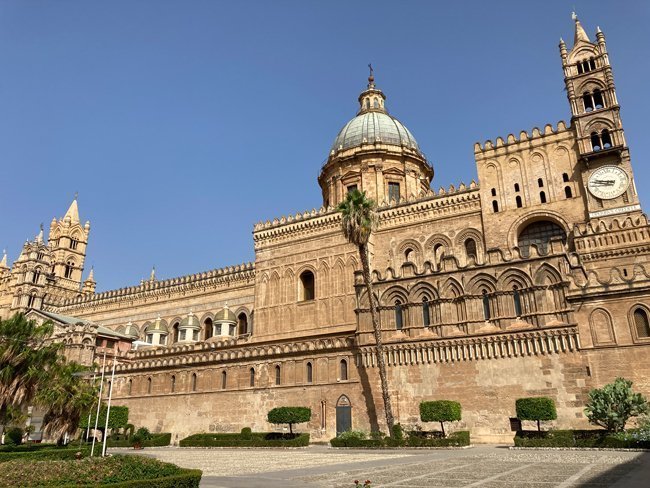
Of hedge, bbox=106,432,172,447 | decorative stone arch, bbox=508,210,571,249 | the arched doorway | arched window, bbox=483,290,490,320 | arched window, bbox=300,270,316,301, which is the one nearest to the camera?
arched window, bbox=483,290,490,320

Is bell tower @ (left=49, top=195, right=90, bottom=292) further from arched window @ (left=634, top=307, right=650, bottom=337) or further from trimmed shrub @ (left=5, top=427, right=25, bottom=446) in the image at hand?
arched window @ (left=634, top=307, right=650, bottom=337)

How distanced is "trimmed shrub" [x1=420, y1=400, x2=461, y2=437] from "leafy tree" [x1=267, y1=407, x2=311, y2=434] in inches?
268

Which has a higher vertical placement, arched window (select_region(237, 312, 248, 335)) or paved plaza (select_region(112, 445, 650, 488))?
arched window (select_region(237, 312, 248, 335))

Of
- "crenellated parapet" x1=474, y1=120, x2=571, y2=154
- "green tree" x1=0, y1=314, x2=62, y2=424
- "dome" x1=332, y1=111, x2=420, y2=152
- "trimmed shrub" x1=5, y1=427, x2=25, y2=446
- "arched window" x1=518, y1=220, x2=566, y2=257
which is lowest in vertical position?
"trimmed shrub" x1=5, y1=427, x2=25, y2=446

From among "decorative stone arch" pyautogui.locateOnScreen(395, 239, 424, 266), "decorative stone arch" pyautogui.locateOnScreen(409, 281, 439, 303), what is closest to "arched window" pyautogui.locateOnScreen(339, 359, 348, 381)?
"decorative stone arch" pyautogui.locateOnScreen(409, 281, 439, 303)

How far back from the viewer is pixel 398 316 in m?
31.2

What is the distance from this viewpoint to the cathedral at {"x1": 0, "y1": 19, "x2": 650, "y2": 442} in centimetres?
2656

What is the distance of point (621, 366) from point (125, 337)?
1697 inches

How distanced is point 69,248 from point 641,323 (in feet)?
227

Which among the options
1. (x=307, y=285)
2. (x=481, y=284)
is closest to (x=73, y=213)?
(x=307, y=285)

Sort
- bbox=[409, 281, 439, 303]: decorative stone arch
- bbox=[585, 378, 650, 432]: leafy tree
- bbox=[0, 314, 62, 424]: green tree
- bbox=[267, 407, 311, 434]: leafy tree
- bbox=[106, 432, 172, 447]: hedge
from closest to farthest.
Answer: bbox=[585, 378, 650, 432]: leafy tree
bbox=[0, 314, 62, 424]: green tree
bbox=[267, 407, 311, 434]: leafy tree
bbox=[409, 281, 439, 303]: decorative stone arch
bbox=[106, 432, 172, 447]: hedge

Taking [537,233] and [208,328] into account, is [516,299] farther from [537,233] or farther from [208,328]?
[208,328]

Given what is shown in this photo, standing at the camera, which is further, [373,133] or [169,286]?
[169,286]

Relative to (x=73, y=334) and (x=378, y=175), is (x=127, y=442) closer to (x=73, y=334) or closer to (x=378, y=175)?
(x=73, y=334)
